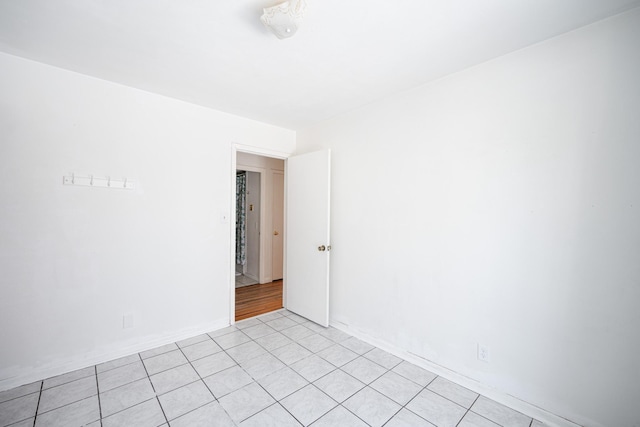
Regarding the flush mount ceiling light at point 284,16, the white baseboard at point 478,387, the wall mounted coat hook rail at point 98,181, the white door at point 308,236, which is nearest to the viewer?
the flush mount ceiling light at point 284,16

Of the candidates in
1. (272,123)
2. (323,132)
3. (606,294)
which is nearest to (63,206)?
(272,123)

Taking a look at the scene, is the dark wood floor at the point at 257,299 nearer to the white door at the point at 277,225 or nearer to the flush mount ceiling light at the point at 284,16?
the white door at the point at 277,225

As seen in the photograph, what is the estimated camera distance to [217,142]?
119 inches

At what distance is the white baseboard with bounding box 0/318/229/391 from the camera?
199cm

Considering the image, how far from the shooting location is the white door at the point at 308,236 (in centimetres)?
311

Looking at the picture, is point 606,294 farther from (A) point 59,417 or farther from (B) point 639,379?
(A) point 59,417

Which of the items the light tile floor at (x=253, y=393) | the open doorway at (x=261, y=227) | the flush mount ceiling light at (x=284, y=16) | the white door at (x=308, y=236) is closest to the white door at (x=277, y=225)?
the open doorway at (x=261, y=227)

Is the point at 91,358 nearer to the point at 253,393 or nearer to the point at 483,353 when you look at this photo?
the point at 253,393

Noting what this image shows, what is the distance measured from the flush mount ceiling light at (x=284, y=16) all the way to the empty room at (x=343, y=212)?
0.5 inches

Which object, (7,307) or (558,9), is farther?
(7,307)

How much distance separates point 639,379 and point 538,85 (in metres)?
1.81

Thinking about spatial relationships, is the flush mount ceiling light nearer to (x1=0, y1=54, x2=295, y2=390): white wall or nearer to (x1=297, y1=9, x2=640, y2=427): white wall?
(x1=297, y1=9, x2=640, y2=427): white wall

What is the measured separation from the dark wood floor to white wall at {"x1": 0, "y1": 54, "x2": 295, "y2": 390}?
20.8 inches

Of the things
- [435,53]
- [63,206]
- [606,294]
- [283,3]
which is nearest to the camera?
[283,3]
